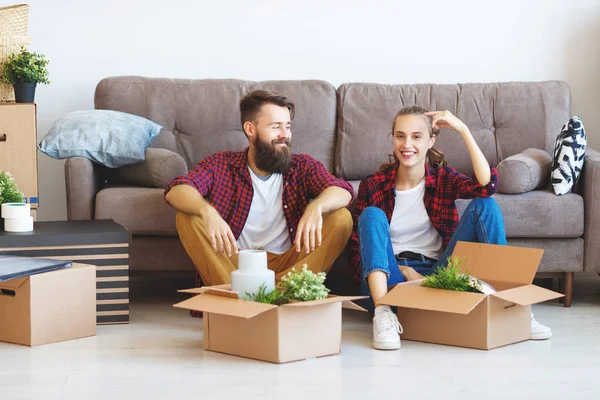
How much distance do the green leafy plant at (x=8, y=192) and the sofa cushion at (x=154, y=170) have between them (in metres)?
0.47

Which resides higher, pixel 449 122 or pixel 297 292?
pixel 449 122

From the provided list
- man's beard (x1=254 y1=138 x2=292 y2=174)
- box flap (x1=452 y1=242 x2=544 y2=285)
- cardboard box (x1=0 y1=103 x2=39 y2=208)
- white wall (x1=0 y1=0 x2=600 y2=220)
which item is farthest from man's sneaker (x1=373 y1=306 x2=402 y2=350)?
white wall (x1=0 y1=0 x2=600 y2=220)

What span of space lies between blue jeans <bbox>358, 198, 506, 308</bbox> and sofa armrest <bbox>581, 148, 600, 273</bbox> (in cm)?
52

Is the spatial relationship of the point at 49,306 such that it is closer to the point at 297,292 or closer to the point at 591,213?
the point at 297,292

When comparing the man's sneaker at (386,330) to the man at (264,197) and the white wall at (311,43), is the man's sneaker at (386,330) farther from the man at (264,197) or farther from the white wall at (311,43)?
the white wall at (311,43)

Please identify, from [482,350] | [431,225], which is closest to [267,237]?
[431,225]

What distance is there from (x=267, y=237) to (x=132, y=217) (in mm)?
540

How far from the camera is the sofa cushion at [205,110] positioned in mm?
3936

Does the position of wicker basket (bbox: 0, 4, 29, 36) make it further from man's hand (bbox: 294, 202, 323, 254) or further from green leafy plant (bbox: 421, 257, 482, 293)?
green leafy plant (bbox: 421, 257, 482, 293)

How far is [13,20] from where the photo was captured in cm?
379

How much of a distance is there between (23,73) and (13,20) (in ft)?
0.83

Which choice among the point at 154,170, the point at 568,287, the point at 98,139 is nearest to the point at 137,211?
the point at 154,170

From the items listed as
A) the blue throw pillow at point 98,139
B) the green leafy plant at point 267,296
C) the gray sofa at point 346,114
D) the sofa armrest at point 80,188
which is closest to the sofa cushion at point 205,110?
the gray sofa at point 346,114

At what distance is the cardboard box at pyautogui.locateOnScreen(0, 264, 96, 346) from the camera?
110 inches
